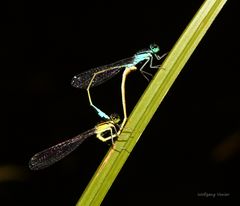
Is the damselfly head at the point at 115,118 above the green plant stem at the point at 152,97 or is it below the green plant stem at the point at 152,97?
below

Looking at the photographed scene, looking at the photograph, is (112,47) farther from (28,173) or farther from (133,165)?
(28,173)

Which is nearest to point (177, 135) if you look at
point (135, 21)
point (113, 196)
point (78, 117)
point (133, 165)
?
point (133, 165)

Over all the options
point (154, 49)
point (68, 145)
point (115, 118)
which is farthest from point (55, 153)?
point (154, 49)

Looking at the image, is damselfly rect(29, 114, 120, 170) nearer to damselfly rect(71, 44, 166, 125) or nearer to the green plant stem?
damselfly rect(71, 44, 166, 125)

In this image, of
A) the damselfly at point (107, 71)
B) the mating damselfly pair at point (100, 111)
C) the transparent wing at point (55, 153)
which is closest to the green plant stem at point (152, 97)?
the mating damselfly pair at point (100, 111)

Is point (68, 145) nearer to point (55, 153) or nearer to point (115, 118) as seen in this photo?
point (55, 153)

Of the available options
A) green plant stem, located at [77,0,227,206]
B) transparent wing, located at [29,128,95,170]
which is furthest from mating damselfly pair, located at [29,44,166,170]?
green plant stem, located at [77,0,227,206]

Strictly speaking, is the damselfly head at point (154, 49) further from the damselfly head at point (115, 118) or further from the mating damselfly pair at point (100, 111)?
the damselfly head at point (115, 118)
